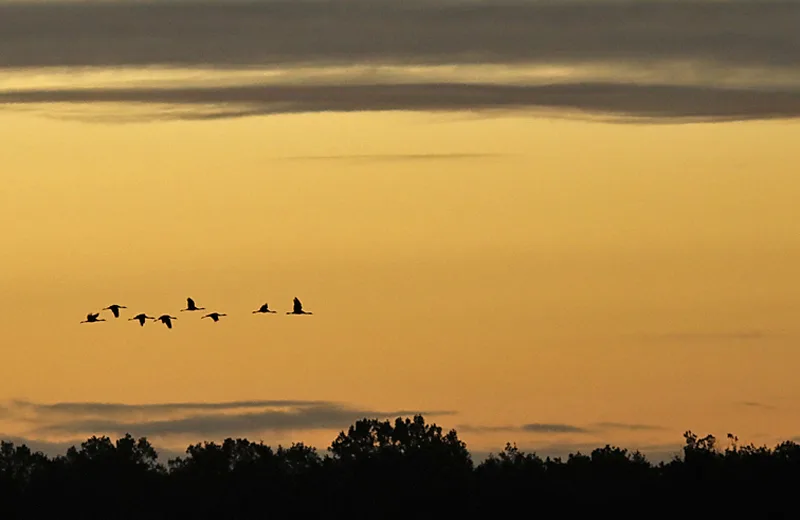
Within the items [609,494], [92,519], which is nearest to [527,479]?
[609,494]

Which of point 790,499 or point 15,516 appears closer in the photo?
point 790,499

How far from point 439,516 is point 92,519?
2371 cm

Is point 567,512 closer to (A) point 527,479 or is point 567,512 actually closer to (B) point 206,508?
(A) point 527,479

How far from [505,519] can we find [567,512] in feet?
10.9

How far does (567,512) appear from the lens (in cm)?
18062

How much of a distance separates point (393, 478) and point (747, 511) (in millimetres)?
26726

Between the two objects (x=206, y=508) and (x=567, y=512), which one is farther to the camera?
(x=206, y=508)

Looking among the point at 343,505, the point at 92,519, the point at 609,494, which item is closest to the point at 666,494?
the point at 609,494

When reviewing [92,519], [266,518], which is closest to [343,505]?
[266,518]

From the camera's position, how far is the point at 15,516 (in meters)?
200

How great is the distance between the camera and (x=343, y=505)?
189 metres

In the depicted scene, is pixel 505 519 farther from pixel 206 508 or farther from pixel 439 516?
pixel 206 508

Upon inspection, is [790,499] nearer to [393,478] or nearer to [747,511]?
[747,511]

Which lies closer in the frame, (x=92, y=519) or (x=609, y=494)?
(x=609, y=494)
